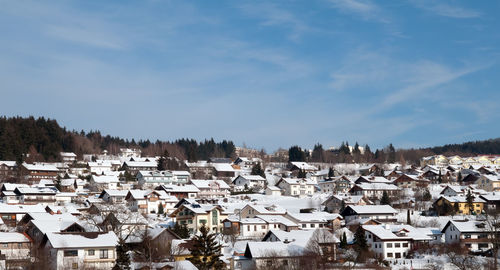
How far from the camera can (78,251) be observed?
132 ft

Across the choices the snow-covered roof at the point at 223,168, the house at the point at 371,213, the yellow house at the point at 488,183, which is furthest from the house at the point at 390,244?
the snow-covered roof at the point at 223,168

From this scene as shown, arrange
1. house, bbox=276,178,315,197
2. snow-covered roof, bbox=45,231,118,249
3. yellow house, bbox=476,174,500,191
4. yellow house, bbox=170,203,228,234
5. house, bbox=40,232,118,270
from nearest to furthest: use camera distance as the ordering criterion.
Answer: house, bbox=40,232,118,270
snow-covered roof, bbox=45,231,118,249
yellow house, bbox=170,203,228,234
yellow house, bbox=476,174,500,191
house, bbox=276,178,315,197

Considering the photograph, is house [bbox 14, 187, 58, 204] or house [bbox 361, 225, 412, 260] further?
house [bbox 14, 187, 58, 204]

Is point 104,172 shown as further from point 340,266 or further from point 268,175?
point 340,266

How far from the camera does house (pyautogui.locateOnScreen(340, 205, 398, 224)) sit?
6619cm

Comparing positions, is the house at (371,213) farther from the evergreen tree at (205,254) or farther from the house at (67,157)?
the house at (67,157)

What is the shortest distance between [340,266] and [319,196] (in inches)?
1767

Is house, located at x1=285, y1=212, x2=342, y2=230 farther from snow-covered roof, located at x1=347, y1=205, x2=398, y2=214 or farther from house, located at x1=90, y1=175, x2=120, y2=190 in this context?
house, located at x1=90, y1=175, x2=120, y2=190

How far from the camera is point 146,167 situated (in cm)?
10469

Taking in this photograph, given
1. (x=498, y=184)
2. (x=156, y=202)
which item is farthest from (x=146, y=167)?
(x=498, y=184)

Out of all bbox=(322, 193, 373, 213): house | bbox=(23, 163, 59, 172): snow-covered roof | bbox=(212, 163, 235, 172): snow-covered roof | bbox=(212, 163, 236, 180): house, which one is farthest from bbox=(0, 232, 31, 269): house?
bbox=(212, 163, 235, 172): snow-covered roof

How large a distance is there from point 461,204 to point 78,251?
46.7 meters

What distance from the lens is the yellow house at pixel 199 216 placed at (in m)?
63.4

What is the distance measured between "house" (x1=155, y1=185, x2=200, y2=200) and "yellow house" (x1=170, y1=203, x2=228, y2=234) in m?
15.4
